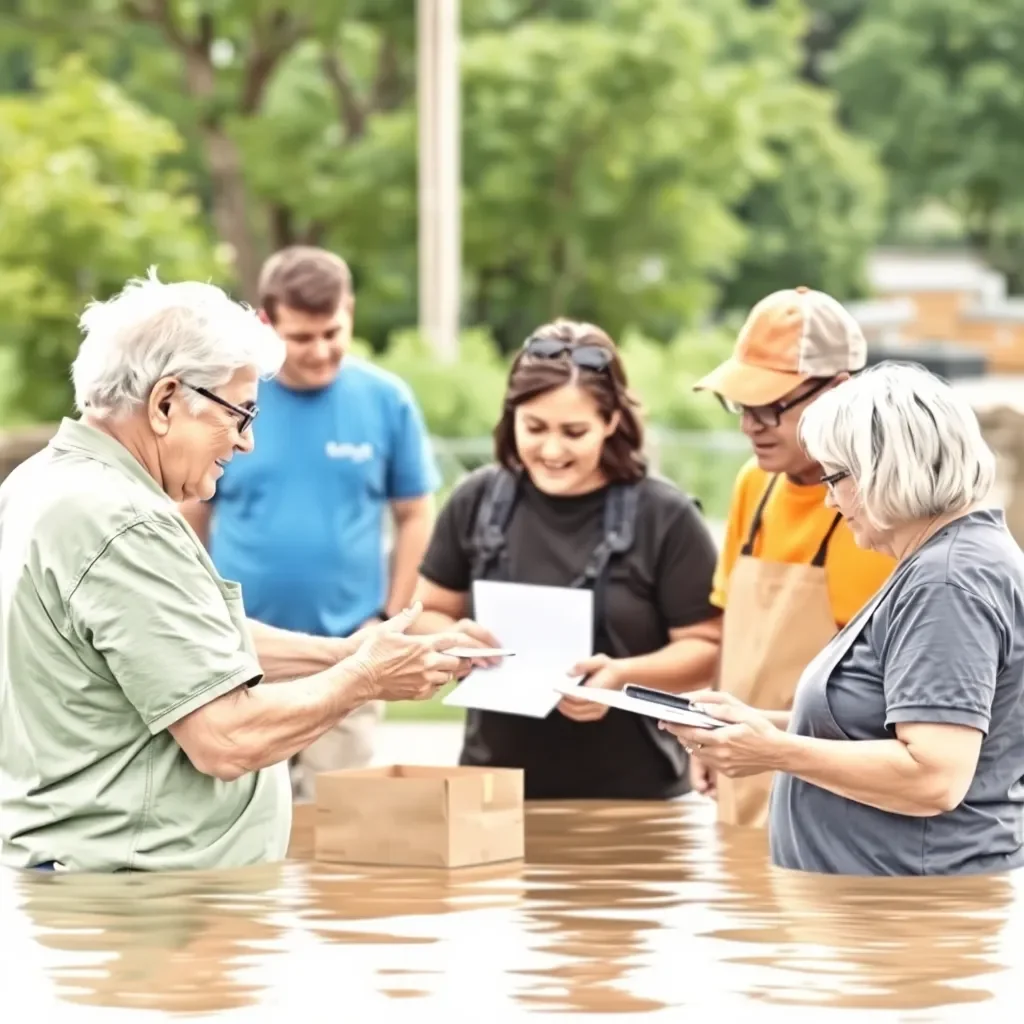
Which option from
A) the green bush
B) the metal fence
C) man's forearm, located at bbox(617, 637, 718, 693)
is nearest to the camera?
man's forearm, located at bbox(617, 637, 718, 693)

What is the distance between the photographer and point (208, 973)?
3.11 metres

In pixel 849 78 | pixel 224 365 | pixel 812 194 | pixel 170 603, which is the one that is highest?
pixel 849 78

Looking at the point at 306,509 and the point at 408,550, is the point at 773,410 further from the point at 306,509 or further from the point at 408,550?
the point at 408,550

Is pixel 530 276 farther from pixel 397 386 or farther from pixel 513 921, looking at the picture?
pixel 513 921

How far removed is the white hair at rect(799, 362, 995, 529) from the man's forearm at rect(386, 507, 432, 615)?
127 inches

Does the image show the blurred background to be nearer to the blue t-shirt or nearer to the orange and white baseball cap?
the blue t-shirt

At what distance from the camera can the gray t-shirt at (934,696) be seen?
11.3ft

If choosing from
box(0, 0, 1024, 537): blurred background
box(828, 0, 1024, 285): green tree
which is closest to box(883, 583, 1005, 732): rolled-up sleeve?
box(0, 0, 1024, 537): blurred background

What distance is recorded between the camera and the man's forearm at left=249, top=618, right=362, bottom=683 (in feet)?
14.4

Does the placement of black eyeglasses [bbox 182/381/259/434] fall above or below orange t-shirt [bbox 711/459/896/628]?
above

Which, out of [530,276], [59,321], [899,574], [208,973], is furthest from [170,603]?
[530,276]

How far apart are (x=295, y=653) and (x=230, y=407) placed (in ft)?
2.70

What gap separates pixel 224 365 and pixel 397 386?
Result: 304 centimetres

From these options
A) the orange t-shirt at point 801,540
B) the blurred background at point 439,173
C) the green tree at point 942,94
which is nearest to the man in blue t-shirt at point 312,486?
the orange t-shirt at point 801,540
